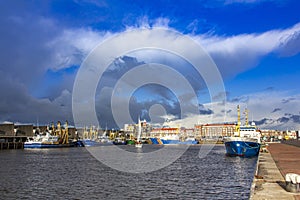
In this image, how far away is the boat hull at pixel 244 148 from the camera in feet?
201

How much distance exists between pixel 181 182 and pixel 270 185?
11.2 m

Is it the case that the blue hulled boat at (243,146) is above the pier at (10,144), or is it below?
above

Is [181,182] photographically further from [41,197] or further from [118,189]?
[41,197]

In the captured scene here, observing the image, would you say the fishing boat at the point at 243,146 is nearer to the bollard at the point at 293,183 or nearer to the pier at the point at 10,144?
the bollard at the point at 293,183

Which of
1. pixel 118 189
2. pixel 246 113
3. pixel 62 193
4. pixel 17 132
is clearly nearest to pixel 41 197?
pixel 62 193

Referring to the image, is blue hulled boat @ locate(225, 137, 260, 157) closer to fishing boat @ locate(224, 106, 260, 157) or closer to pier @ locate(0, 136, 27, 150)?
fishing boat @ locate(224, 106, 260, 157)

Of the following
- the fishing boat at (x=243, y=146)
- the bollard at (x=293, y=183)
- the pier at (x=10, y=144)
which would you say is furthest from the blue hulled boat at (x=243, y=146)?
the pier at (x=10, y=144)

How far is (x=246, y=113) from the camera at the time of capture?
81.4m

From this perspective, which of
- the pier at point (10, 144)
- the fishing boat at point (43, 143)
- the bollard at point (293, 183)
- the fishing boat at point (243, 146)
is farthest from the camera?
the fishing boat at point (43, 143)

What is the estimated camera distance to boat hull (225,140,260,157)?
61.3 m

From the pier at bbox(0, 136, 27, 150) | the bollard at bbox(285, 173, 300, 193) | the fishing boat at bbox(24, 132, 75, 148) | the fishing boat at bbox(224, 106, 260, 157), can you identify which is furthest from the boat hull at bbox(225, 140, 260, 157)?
the pier at bbox(0, 136, 27, 150)

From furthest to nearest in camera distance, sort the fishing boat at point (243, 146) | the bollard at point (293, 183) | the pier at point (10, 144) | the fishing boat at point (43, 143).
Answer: the fishing boat at point (43, 143) → the pier at point (10, 144) → the fishing boat at point (243, 146) → the bollard at point (293, 183)

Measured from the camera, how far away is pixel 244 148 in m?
61.6

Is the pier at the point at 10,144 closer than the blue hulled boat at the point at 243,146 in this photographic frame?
No
